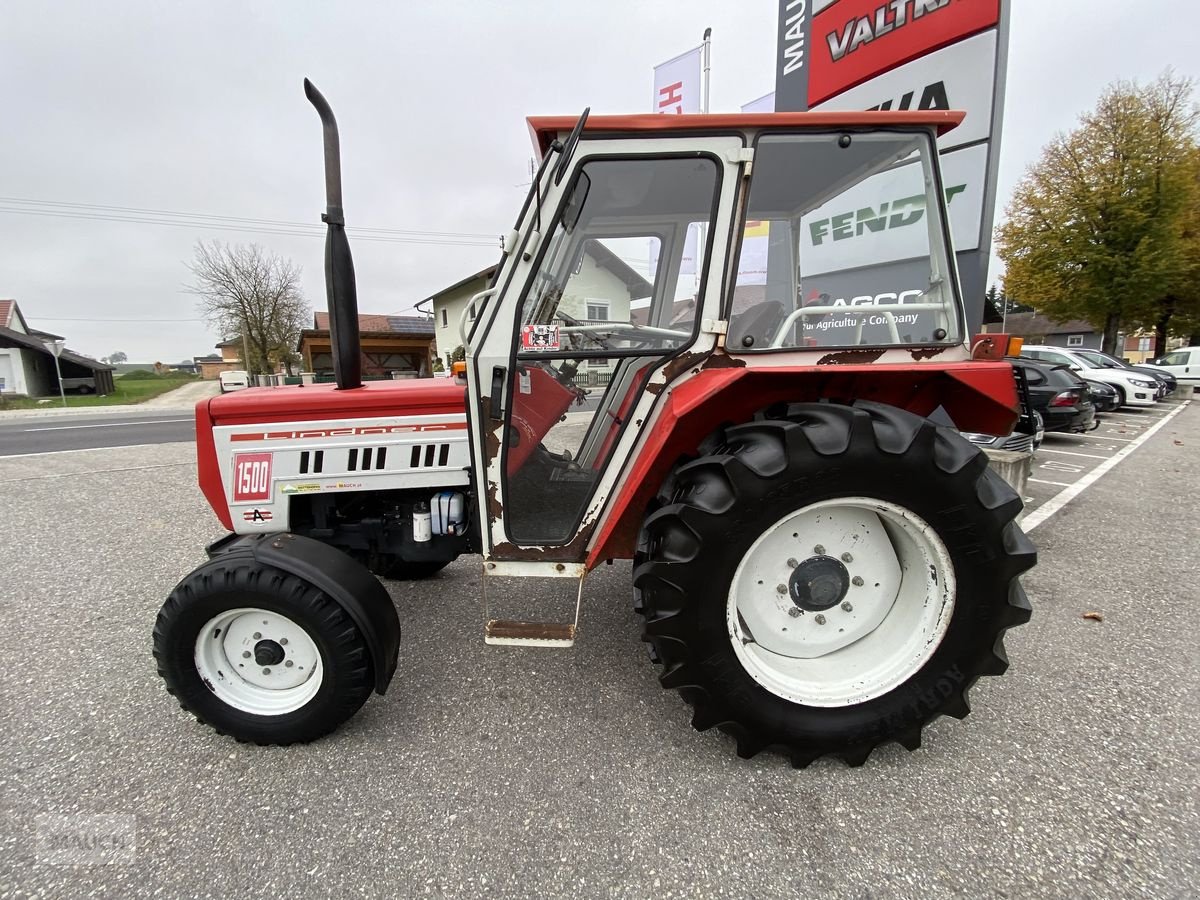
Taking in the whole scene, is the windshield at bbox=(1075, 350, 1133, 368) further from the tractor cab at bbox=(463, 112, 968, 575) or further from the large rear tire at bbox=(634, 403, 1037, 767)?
the large rear tire at bbox=(634, 403, 1037, 767)

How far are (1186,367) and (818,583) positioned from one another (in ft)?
80.7

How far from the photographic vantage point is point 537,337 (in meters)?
1.97

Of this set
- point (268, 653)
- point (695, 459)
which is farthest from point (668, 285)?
point (268, 653)

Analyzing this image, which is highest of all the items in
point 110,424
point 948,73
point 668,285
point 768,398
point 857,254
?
point 948,73

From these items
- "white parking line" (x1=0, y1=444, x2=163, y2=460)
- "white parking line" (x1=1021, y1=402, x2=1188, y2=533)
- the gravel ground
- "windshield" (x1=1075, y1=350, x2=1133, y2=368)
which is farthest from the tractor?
"windshield" (x1=1075, y1=350, x2=1133, y2=368)

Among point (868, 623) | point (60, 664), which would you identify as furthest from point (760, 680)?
point (60, 664)

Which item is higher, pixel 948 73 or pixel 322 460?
pixel 948 73

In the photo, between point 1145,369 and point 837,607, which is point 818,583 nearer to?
point 837,607

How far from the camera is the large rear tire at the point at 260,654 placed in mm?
1860

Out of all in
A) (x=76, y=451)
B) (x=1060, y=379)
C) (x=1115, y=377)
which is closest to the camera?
(x=1060, y=379)

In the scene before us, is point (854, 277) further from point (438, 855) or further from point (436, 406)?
point (438, 855)

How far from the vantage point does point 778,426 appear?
5.65 ft

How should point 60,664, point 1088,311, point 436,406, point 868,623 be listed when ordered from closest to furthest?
point 868,623 → point 436,406 → point 60,664 → point 1088,311

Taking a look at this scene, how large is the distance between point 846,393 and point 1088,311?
22186mm
